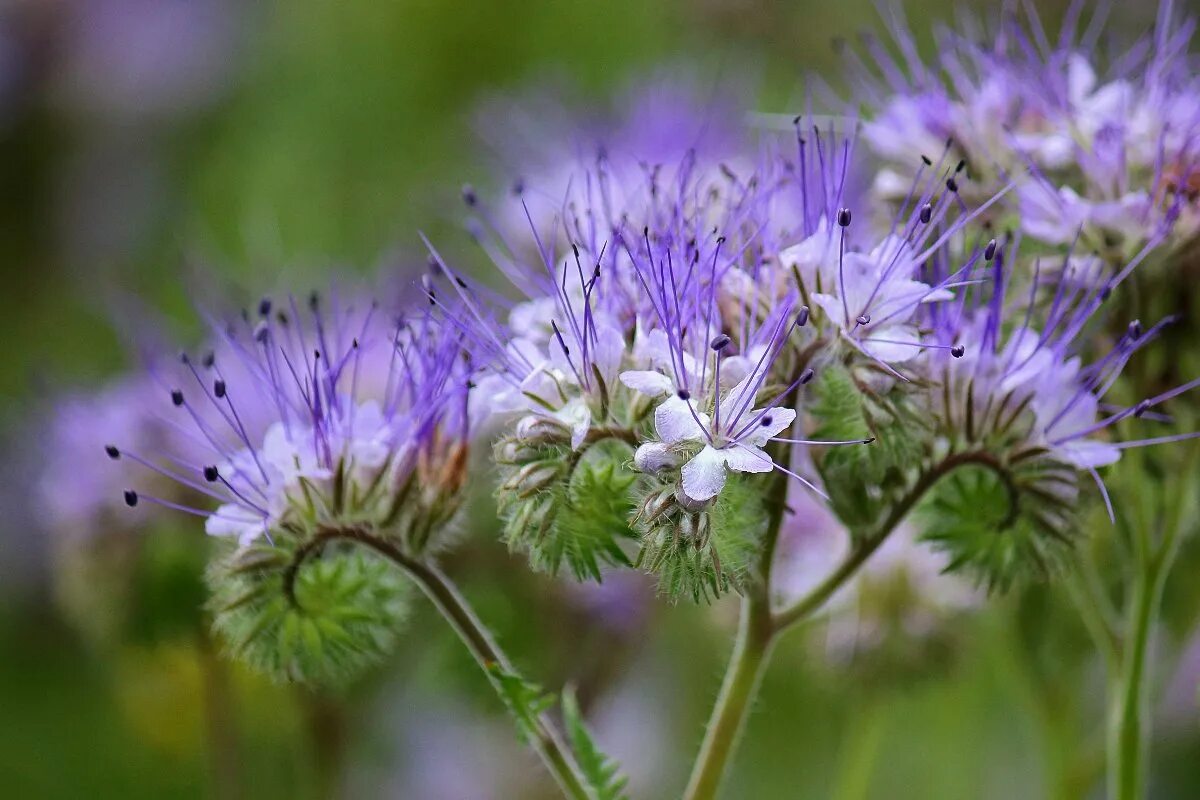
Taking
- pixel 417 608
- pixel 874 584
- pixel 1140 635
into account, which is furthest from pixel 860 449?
pixel 417 608

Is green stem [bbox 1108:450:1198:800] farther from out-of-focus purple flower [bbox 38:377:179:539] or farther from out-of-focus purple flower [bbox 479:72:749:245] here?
out-of-focus purple flower [bbox 38:377:179:539]

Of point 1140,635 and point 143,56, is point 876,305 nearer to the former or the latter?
point 1140,635

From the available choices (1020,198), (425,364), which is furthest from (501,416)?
(1020,198)

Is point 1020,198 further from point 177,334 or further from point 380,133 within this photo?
point 380,133

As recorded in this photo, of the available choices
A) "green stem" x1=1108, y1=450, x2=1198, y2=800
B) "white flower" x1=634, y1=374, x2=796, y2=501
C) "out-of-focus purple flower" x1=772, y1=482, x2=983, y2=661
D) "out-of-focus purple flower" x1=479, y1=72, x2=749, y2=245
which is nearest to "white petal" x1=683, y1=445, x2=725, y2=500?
"white flower" x1=634, y1=374, x2=796, y2=501

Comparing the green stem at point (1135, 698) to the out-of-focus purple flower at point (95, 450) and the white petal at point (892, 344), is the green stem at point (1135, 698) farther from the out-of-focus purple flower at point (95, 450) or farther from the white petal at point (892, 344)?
the out-of-focus purple flower at point (95, 450)
